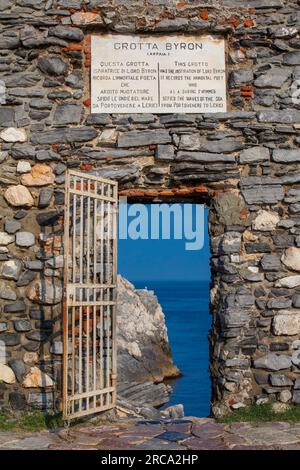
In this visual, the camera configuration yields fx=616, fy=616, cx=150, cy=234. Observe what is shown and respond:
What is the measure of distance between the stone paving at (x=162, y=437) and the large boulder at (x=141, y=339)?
8.13 meters

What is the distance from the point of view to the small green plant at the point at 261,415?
5.82 metres

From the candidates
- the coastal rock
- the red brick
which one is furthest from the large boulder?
the red brick

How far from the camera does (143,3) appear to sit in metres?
6.47

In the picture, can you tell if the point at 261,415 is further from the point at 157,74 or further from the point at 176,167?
the point at 157,74

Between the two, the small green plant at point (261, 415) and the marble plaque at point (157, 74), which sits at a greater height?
the marble plaque at point (157, 74)

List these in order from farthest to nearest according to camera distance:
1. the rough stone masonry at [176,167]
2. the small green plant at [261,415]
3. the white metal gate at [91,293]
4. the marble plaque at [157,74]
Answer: the marble plaque at [157,74], the rough stone masonry at [176,167], the small green plant at [261,415], the white metal gate at [91,293]

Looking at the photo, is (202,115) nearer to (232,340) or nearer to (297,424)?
(232,340)

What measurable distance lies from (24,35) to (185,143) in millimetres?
2015

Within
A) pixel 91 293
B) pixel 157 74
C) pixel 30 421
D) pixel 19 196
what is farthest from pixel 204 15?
pixel 30 421

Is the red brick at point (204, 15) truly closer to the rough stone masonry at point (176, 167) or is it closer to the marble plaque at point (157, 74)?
the rough stone masonry at point (176, 167)

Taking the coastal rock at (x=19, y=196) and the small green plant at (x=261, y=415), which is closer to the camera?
the small green plant at (x=261, y=415)

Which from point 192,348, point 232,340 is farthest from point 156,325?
point 232,340

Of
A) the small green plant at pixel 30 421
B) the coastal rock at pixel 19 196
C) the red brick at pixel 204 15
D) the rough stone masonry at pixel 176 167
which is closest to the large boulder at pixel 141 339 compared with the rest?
the small green plant at pixel 30 421

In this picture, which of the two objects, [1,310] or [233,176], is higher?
[233,176]
